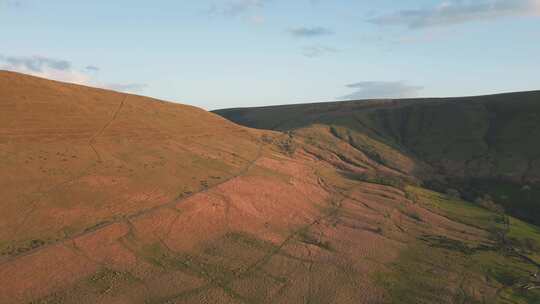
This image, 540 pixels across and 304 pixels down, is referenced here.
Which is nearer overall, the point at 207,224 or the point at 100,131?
the point at 207,224

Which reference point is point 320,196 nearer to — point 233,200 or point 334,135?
point 233,200

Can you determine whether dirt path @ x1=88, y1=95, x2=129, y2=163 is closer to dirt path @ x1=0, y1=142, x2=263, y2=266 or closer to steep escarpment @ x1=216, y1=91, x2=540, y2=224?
dirt path @ x1=0, y1=142, x2=263, y2=266

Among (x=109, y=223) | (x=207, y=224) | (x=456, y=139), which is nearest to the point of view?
(x=109, y=223)

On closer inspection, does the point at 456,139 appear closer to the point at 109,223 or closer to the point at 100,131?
the point at 100,131

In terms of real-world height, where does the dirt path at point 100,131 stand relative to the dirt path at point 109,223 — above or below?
above

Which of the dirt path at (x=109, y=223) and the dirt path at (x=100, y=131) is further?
the dirt path at (x=100, y=131)

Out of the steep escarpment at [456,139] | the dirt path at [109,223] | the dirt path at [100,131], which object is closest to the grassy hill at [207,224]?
the dirt path at [109,223]

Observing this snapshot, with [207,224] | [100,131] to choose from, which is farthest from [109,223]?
[100,131]

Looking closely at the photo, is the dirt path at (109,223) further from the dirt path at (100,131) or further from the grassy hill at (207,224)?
the dirt path at (100,131)
